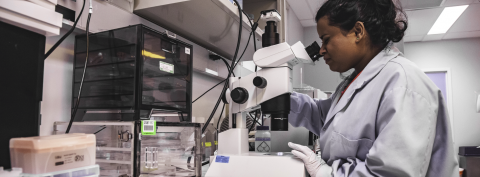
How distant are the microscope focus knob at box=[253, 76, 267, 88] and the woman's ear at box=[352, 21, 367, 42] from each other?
0.33 m

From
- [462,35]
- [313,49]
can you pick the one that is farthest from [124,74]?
[462,35]

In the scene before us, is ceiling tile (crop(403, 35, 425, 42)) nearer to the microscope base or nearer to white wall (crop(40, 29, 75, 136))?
the microscope base

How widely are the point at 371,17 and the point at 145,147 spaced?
2.70 feet

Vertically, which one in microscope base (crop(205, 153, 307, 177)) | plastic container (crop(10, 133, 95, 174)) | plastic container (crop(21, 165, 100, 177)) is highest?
plastic container (crop(10, 133, 95, 174))

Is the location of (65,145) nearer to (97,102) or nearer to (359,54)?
(97,102)

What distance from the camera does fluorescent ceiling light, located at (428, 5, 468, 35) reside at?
13.2 ft

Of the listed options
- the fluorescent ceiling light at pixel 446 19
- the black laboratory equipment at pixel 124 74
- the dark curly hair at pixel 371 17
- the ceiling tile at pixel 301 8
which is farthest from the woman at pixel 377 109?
the fluorescent ceiling light at pixel 446 19

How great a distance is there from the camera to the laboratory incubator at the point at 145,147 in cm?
83

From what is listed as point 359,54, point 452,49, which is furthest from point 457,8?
point 359,54

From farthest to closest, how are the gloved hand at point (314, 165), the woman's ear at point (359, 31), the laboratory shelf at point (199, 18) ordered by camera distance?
the laboratory shelf at point (199, 18), the woman's ear at point (359, 31), the gloved hand at point (314, 165)

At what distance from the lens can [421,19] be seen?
14.4ft

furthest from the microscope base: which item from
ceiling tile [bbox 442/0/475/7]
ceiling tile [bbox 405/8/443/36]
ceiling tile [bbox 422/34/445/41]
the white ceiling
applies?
ceiling tile [bbox 422/34/445/41]

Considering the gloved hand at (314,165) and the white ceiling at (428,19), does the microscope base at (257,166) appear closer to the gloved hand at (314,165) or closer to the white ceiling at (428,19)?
the gloved hand at (314,165)

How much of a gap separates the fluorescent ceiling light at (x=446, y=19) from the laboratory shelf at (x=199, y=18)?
3.65 meters
